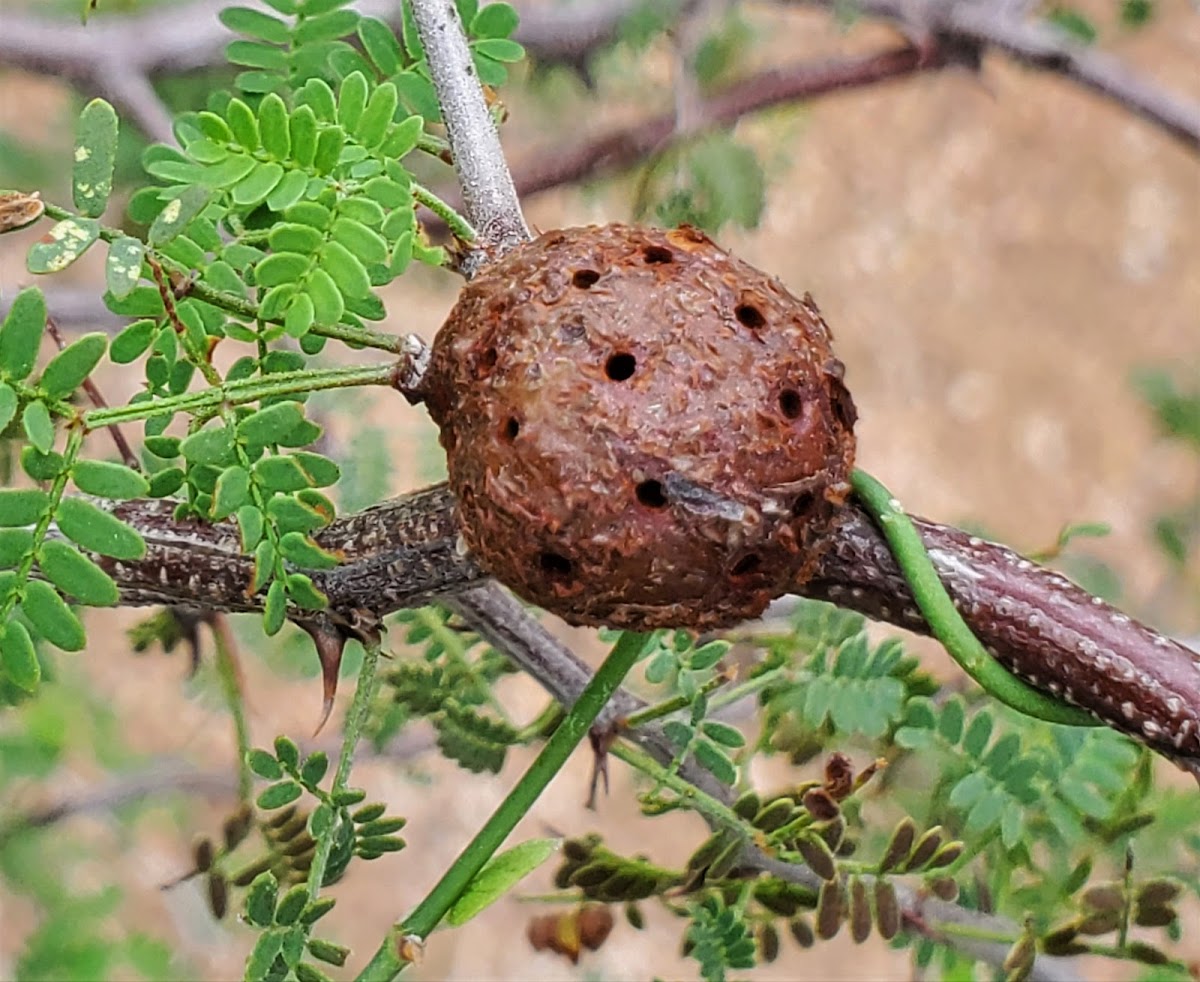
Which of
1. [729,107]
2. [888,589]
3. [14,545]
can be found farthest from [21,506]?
[729,107]

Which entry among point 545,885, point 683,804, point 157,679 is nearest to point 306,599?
point 683,804

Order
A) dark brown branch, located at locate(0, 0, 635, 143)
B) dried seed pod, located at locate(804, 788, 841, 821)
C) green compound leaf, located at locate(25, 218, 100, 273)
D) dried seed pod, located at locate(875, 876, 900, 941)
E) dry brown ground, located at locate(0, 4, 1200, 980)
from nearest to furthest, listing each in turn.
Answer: green compound leaf, located at locate(25, 218, 100, 273) < dried seed pod, located at locate(804, 788, 841, 821) < dried seed pod, located at locate(875, 876, 900, 941) < dark brown branch, located at locate(0, 0, 635, 143) < dry brown ground, located at locate(0, 4, 1200, 980)

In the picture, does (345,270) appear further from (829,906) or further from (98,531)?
(829,906)

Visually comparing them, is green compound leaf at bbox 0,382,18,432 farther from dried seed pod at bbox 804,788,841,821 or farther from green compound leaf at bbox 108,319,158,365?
dried seed pod at bbox 804,788,841,821

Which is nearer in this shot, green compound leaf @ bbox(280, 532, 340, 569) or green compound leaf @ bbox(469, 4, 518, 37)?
green compound leaf @ bbox(280, 532, 340, 569)

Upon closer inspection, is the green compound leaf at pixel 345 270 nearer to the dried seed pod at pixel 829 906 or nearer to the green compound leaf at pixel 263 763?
the green compound leaf at pixel 263 763

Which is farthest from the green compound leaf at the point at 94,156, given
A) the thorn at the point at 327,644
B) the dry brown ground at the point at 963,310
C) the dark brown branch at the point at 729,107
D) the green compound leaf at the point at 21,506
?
the dry brown ground at the point at 963,310

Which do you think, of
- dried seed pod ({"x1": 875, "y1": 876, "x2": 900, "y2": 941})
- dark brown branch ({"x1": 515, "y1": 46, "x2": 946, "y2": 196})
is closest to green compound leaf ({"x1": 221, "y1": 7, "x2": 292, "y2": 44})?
dried seed pod ({"x1": 875, "y1": 876, "x2": 900, "y2": 941})
